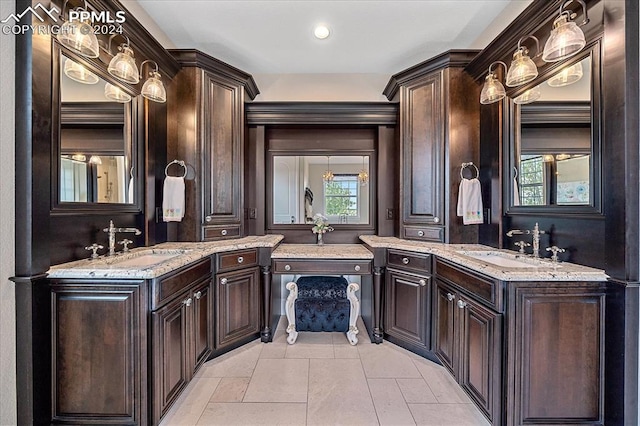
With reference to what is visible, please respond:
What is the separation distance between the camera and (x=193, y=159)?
2.73m

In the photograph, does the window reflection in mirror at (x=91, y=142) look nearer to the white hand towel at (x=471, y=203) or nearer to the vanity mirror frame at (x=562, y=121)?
the white hand towel at (x=471, y=203)

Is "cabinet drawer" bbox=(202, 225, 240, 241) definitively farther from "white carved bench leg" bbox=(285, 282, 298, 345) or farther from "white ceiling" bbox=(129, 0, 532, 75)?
"white ceiling" bbox=(129, 0, 532, 75)

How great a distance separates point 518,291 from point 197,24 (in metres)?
3.14

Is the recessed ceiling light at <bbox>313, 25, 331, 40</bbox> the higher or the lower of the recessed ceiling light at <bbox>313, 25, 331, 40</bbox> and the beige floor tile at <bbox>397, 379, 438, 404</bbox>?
the higher

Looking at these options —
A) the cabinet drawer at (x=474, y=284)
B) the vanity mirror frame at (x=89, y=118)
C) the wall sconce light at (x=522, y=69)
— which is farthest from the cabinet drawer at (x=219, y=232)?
the wall sconce light at (x=522, y=69)

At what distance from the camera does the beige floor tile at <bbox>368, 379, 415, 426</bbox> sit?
1.80m

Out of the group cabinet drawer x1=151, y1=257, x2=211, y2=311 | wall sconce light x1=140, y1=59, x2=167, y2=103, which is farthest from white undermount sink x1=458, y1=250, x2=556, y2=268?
wall sconce light x1=140, y1=59, x2=167, y2=103

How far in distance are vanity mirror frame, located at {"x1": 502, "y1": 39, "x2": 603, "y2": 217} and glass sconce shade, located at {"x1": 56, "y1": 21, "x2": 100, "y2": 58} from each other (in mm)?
2658

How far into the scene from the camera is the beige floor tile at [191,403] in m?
1.80

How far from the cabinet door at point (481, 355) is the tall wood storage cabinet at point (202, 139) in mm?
2204

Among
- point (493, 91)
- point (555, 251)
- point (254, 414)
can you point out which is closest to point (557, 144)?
point (493, 91)

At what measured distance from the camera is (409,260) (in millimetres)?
2629

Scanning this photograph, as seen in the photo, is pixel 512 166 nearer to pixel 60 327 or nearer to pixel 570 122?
pixel 570 122

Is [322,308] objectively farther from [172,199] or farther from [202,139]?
[202,139]
